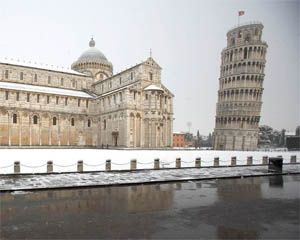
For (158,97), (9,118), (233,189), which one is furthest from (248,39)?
(233,189)

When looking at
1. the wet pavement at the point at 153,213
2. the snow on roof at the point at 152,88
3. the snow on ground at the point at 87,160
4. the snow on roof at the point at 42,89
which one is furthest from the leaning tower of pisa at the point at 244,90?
the wet pavement at the point at 153,213

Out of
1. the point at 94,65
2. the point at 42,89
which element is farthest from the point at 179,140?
the point at 42,89

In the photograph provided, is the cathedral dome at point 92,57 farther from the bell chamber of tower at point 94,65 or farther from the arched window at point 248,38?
the arched window at point 248,38

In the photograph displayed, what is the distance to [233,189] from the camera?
13.0 metres

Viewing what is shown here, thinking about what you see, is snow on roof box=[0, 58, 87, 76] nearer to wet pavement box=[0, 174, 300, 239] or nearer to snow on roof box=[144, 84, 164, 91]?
snow on roof box=[144, 84, 164, 91]

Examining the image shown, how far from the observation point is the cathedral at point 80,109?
47.1 metres

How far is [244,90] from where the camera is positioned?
6072 centimetres

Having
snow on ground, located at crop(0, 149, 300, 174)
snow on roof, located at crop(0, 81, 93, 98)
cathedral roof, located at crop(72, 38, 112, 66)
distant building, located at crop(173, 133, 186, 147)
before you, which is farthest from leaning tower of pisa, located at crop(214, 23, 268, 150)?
distant building, located at crop(173, 133, 186, 147)

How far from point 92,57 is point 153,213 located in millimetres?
58881

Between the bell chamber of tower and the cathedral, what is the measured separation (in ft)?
15.4

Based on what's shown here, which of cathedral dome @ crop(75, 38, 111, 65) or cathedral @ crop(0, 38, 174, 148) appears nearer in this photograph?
cathedral @ crop(0, 38, 174, 148)

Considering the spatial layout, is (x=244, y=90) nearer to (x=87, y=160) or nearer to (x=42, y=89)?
(x=42, y=89)

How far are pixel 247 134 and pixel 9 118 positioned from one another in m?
45.4

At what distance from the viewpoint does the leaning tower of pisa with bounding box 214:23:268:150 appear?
5984 cm
